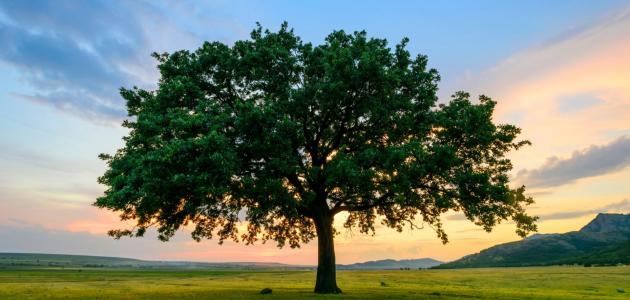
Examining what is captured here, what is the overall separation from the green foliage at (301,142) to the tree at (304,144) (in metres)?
0.12

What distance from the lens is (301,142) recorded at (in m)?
34.9

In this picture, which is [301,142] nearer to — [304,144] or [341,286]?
[304,144]

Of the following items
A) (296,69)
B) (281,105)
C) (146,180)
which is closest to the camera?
(146,180)

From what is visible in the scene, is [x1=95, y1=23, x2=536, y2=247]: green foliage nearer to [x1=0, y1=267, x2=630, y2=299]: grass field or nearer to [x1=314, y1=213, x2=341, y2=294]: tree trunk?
[x1=314, y1=213, x2=341, y2=294]: tree trunk

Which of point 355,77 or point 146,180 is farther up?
point 355,77

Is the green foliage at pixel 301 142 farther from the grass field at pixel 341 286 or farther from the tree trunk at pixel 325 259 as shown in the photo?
the grass field at pixel 341 286

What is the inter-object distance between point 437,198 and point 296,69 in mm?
15397

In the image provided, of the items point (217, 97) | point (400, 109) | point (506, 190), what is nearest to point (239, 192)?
point (217, 97)

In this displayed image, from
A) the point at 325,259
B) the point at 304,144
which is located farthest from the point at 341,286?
the point at 304,144

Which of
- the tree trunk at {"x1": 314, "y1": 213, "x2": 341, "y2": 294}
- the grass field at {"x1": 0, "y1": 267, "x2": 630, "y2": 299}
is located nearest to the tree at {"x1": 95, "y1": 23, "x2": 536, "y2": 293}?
the tree trunk at {"x1": 314, "y1": 213, "x2": 341, "y2": 294}

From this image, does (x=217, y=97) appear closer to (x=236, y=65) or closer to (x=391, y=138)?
(x=236, y=65)

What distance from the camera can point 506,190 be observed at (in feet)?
116

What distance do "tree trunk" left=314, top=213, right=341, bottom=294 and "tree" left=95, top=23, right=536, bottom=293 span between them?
0.10 metres

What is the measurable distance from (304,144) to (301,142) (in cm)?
304
